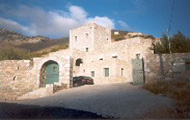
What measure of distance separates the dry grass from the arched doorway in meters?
8.58

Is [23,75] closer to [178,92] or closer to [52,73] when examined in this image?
[52,73]


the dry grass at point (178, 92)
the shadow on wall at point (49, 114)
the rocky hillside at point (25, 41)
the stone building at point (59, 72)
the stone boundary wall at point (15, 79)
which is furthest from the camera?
the rocky hillside at point (25, 41)

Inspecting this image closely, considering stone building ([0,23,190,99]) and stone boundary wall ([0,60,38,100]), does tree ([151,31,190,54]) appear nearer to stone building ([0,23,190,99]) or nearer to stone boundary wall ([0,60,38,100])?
stone building ([0,23,190,99])

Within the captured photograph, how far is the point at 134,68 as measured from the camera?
14.6 metres

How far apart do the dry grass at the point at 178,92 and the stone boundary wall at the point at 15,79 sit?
1032 centimetres

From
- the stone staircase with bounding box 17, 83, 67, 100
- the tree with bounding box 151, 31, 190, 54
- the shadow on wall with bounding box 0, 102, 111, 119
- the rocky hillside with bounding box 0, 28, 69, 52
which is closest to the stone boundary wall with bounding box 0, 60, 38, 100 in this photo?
the stone staircase with bounding box 17, 83, 67, 100

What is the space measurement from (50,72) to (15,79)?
10.2 ft

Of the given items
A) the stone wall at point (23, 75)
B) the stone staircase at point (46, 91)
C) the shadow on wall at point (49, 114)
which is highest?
the stone wall at point (23, 75)

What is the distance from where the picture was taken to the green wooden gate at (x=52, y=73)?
56.7ft

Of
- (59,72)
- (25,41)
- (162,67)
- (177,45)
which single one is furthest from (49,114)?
(25,41)

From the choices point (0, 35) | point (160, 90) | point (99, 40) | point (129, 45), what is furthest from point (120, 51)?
point (0, 35)

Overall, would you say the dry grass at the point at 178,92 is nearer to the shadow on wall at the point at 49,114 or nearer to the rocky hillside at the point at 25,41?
the shadow on wall at the point at 49,114

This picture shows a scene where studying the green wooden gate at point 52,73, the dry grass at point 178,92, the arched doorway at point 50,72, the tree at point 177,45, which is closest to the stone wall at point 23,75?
the arched doorway at point 50,72

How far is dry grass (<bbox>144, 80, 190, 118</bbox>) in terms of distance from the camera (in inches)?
297
